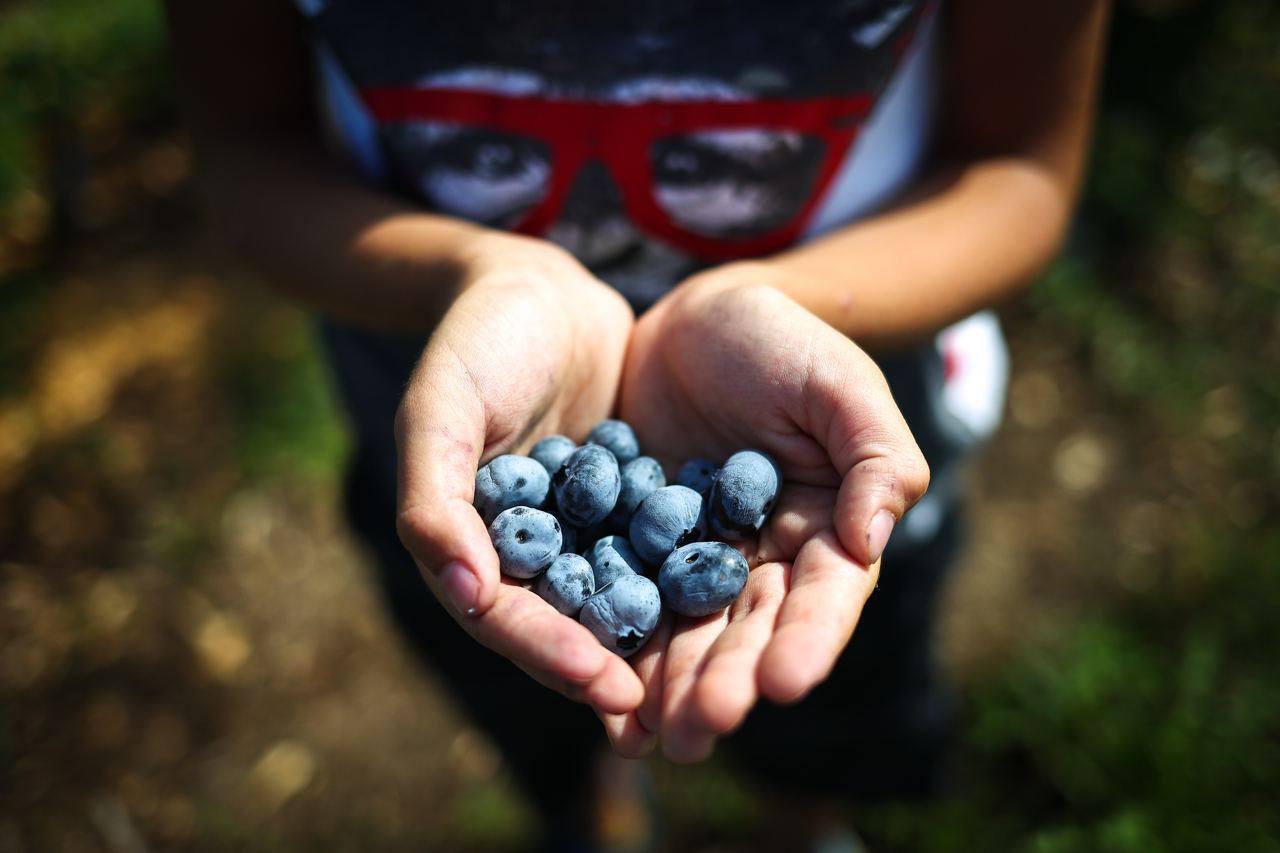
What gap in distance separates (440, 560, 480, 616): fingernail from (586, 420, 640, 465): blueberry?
35 centimetres

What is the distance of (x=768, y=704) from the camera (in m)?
1.72

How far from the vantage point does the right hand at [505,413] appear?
948 millimetres

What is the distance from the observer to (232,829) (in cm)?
238

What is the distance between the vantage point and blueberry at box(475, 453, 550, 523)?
1.14 meters

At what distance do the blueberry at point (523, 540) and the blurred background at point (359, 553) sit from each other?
4.89 feet

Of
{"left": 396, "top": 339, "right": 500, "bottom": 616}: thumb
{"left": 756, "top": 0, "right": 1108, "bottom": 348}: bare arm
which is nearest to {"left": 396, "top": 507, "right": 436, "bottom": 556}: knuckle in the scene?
{"left": 396, "top": 339, "right": 500, "bottom": 616}: thumb

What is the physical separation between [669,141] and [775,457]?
434 mm

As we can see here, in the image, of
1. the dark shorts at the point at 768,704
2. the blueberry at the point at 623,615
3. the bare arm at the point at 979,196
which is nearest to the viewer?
the blueberry at the point at 623,615

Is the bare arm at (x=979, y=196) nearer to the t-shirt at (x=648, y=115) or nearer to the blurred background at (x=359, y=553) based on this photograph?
the t-shirt at (x=648, y=115)

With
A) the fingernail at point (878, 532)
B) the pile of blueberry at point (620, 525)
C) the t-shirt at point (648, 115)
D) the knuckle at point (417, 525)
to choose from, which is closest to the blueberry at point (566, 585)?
the pile of blueberry at point (620, 525)

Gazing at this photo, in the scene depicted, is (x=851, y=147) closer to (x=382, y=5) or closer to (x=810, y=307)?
(x=810, y=307)

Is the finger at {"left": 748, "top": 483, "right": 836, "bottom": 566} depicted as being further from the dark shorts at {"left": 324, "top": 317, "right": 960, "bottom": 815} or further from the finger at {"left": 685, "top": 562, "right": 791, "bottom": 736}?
the dark shorts at {"left": 324, "top": 317, "right": 960, "bottom": 815}

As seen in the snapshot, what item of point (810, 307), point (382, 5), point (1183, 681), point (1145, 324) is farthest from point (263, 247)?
point (1145, 324)

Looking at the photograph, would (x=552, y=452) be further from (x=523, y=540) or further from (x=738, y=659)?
(x=738, y=659)
